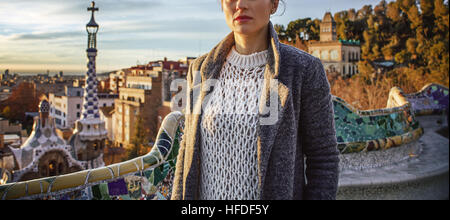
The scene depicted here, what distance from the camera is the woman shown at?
896 millimetres

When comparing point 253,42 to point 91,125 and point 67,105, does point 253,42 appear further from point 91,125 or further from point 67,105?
point 67,105

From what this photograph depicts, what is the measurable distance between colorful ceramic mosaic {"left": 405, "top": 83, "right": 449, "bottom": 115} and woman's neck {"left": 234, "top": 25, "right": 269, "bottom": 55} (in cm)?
548

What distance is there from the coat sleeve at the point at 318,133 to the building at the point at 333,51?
6996mm

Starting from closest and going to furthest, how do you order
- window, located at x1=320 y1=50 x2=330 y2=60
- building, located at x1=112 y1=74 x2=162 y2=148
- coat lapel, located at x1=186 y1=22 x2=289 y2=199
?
coat lapel, located at x1=186 y1=22 x2=289 y2=199
window, located at x1=320 y1=50 x2=330 y2=60
building, located at x1=112 y1=74 x2=162 y2=148

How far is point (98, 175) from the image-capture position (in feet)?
4.26

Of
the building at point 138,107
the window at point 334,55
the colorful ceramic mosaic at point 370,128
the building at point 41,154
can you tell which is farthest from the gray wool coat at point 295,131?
the building at point 138,107

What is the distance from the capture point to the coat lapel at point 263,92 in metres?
0.88

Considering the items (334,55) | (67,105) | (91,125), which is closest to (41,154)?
(91,125)

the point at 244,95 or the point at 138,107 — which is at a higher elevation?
the point at 244,95

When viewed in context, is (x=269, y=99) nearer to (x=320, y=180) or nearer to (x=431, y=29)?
(x=320, y=180)

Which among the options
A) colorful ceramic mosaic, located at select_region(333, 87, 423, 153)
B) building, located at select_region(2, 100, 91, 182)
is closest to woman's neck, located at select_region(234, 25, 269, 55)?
colorful ceramic mosaic, located at select_region(333, 87, 423, 153)

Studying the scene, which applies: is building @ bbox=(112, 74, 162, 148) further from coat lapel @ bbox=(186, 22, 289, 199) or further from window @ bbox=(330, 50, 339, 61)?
coat lapel @ bbox=(186, 22, 289, 199)

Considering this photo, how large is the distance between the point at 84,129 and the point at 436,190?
5.25 meters

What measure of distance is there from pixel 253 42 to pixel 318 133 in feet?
0.88
